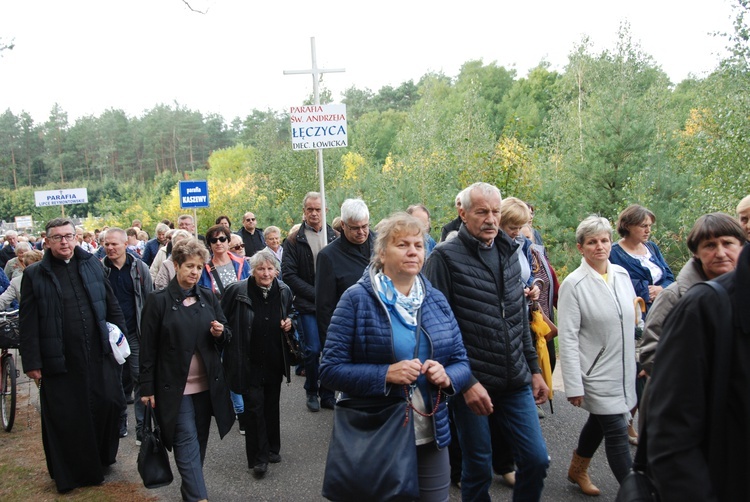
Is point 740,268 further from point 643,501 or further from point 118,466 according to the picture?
point 118,466

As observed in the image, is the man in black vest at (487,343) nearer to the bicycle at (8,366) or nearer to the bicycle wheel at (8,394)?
the bicycle at (8,366)

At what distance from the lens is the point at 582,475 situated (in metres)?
4.75

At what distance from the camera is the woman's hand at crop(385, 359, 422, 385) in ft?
9.75

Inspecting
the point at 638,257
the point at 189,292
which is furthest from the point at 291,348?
the point at 638,257

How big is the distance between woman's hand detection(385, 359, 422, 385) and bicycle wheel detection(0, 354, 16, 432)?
5.80 metres

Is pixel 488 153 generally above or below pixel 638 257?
above

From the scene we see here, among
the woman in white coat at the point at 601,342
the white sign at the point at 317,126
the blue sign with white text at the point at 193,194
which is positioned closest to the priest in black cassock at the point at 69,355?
the woman in white coat at the point at 601,342

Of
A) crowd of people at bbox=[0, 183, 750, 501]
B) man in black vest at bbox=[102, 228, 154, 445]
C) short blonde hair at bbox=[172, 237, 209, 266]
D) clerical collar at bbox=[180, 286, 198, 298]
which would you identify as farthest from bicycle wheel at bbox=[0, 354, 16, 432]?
short blonde hair at bbox=[172, 237, 209, 266]

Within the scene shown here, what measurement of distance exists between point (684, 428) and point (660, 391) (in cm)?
12

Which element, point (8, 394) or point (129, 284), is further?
point (8, 394)

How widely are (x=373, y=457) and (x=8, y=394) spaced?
21.0 feet

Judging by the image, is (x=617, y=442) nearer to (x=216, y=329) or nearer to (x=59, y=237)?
(x=216, y=329)

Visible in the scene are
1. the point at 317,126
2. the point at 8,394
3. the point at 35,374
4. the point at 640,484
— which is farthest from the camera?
the point at 317,126

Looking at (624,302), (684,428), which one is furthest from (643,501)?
(624,302)
